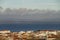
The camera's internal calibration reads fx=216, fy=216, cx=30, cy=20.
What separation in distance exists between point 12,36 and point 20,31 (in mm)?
743

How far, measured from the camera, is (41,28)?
→ 9219mm

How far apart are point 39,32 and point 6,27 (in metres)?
1.48

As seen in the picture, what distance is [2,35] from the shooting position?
27.0 feet

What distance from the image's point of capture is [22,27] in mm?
9219

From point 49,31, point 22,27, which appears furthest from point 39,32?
point 22,27

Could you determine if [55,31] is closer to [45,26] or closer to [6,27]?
[45,26]

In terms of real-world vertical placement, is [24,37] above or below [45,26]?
below

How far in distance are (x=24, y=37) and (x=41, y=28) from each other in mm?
1276

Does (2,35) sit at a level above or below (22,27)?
below

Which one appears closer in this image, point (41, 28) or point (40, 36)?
point (40, 36)

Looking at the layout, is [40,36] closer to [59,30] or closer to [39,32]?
[39,32]

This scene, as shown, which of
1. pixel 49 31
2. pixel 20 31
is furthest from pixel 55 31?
pixel 20 31

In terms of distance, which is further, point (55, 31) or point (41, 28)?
point (41, 28)

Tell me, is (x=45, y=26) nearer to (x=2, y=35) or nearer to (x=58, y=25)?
(x=58, y=25)
